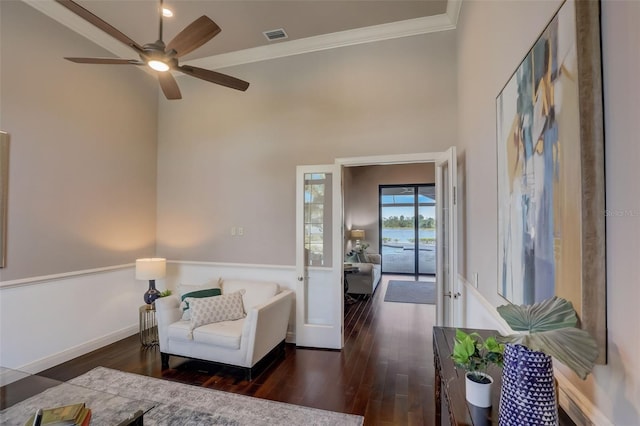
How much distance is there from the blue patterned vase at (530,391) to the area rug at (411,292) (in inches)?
203

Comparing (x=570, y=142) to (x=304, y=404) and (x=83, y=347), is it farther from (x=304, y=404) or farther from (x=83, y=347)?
(x=83, y=347)

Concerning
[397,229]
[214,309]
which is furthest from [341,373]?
[397,229]

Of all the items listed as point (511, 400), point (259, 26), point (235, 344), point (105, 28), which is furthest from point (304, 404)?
point (259, 26)

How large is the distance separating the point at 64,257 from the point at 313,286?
2944 mm

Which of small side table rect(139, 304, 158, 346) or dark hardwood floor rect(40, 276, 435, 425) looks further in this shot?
small side table rect(139, 304, 158, 346)

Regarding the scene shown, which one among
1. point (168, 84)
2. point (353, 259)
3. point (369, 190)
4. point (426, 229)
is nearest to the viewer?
point (168, 84)

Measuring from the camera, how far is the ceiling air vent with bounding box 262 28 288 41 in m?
3.77

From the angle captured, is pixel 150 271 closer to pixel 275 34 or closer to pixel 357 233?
pixel 275 34

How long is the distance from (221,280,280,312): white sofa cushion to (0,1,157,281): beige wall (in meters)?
1.63

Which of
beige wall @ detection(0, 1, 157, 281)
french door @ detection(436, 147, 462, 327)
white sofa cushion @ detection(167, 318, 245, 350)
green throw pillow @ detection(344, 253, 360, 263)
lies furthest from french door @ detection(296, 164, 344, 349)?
green throw pillow @ detection(344, 253, 360, 263)

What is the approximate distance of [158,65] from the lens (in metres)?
2.49

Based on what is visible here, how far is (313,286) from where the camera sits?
3.93 metres

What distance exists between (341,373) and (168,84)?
3415 millimetres

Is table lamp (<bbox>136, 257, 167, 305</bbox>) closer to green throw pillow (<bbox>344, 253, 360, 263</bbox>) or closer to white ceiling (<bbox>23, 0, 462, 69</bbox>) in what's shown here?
white ceiling (<bbox>23, 0, 462, 69</bbox>)
